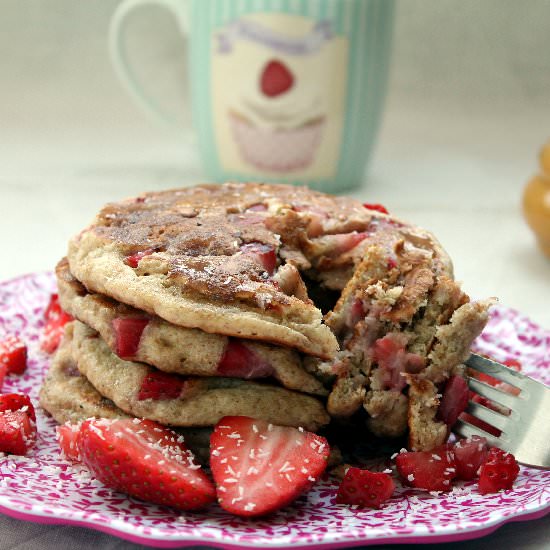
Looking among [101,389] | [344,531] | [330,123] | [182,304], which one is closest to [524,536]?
[344,531]

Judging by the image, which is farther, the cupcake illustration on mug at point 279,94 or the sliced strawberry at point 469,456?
the cupcake illustration on mug at point 279,94

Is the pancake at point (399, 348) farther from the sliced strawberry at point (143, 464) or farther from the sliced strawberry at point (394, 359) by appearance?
the sliced strawberry at point (143, 464)

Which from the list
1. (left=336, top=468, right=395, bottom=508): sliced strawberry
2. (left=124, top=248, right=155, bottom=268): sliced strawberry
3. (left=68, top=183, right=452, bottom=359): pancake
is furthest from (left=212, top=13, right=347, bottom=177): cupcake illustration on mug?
(left=336, top=468, right=395, bottom=508): sliced strawberry

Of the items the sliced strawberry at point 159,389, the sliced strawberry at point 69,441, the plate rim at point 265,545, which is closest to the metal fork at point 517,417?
the plate rim at point 265,545

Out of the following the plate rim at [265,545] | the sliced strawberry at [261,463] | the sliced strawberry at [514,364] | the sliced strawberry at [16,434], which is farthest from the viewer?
the sliced strawberry at [514,364]

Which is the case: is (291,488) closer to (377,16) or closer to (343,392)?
(343,392)

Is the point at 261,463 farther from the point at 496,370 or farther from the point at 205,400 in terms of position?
the point at 496,370
